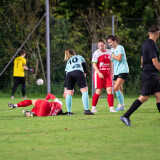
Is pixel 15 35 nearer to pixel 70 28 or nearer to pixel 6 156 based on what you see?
pixel 70 28

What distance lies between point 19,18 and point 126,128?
41.1 feet

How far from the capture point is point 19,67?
1733 cm

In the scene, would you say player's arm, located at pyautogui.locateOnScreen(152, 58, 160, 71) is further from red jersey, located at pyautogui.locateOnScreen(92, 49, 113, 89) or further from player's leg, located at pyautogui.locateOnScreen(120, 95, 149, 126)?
red jersey, located at pyautogui.locateOnScreen(92, 49, 113, 89)

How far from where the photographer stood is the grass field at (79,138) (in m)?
5.28

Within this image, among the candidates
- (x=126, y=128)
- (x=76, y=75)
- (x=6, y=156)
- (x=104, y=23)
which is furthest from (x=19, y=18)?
(x=6, y=156)

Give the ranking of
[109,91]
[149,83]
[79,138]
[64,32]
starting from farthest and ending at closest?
[64,32] → [109,91] → [149,83] → [79,138]

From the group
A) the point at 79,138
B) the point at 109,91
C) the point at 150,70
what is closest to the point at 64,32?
the point at 109,91

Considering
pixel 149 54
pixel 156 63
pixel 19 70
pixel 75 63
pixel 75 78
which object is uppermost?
pixel 149 54

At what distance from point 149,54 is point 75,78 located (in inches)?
106

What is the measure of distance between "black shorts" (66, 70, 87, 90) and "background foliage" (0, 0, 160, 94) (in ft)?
26.8

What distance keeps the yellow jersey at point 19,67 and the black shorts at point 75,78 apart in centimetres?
754

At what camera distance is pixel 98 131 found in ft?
23.6

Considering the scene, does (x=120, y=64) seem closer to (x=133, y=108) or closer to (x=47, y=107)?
(x=47, y=107)

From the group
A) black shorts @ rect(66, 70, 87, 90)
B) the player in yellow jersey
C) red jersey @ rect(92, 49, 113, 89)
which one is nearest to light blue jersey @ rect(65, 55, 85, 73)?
black shorts @ rect(66, 70, 87, 90)
